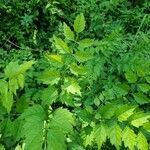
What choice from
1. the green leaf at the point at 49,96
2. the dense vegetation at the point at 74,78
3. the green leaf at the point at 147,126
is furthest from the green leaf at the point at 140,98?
the green leaf at the point at 49,96

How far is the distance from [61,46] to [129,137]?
70cm

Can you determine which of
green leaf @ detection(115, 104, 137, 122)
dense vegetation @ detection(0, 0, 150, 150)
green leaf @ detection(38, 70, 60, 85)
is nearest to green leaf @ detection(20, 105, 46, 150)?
dense vegetation @ detection(0, 0, 150, 150)

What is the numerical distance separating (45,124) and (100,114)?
14.7 inches

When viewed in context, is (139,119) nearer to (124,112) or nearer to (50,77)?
(124,112)

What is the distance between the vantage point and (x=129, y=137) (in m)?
2.09

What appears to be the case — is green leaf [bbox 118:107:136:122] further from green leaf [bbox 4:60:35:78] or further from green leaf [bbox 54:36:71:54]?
green leaf [bbox 4:60:35:78]

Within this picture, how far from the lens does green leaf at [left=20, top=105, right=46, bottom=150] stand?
189 centimetres

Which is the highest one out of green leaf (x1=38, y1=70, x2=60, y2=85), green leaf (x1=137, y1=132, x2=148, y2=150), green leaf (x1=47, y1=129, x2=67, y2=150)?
green leaf (x1=38, y1=70, x2=60, y2=85)

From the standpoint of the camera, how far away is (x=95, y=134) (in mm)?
2109

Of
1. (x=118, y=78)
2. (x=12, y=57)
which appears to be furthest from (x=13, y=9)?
(x=118, y=78)

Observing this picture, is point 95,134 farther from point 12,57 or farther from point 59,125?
point 12,57

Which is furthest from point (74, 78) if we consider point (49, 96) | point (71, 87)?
point (49, 96)

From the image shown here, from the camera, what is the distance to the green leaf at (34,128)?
1887mm

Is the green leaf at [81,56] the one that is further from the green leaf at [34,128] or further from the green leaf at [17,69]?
the green leaf at [34,128]
